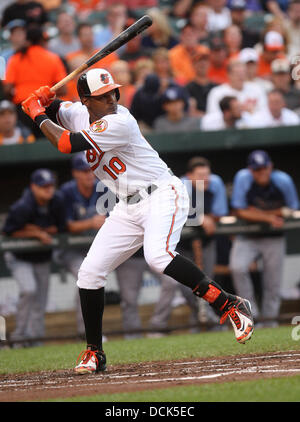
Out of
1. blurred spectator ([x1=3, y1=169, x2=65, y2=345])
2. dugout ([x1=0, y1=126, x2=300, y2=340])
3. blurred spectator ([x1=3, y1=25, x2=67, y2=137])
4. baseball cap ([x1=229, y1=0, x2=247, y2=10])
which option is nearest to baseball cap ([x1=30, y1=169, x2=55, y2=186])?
blurred spectator ([x1=3, y1=169, x2=65, y2=345])

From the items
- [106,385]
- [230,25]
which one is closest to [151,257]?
[106,385]

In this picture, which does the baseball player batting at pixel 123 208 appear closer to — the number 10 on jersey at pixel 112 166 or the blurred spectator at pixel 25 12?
the number 10 on jersey at pixel 112 166

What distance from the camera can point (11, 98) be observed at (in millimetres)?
9375

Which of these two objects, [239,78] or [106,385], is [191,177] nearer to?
[239,78]

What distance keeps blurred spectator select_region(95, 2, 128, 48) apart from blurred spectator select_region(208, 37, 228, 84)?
A: 1.25 metres

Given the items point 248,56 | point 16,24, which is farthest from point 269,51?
point 16,24

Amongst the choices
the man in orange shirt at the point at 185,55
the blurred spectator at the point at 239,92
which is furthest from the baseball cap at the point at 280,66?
the man in orange shirt at the point at 185,55

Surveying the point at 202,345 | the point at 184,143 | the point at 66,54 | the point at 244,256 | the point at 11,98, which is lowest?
the point at 202,345

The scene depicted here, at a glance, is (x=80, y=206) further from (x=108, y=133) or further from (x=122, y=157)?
(x=108, y=133)

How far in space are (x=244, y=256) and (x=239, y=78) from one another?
2.69 metres

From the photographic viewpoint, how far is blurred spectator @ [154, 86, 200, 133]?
30.1 ft

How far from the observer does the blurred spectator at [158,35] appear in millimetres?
11203

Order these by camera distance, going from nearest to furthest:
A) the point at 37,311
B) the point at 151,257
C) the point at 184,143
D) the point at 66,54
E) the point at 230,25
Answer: the point at 151,257 → the point at 37,311 → the point at 184,143 → the point at 66,54 → the point at 230,25

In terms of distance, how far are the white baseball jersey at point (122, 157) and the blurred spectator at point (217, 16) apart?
731 cm
